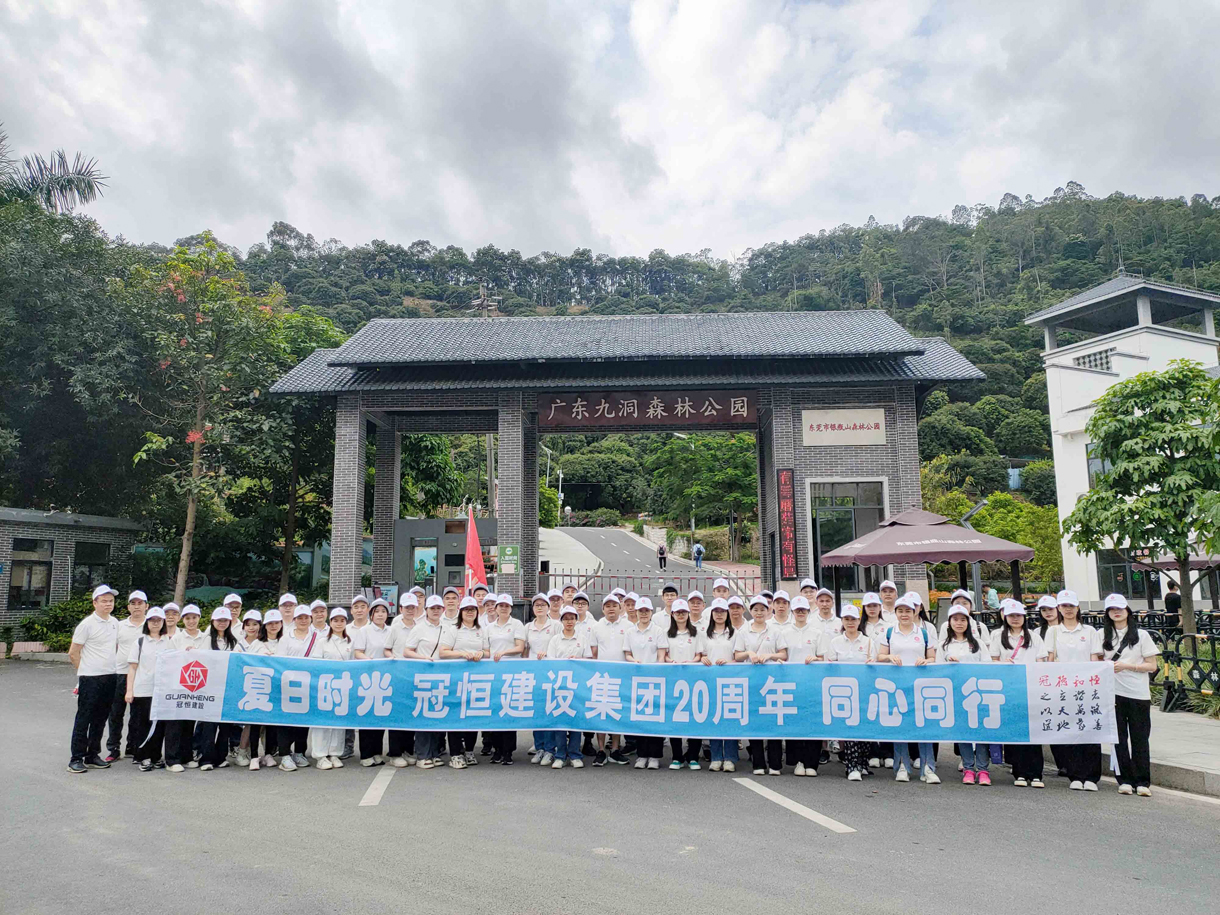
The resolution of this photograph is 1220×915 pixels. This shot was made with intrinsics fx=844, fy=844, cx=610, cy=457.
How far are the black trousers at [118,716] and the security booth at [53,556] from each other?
13488 mm

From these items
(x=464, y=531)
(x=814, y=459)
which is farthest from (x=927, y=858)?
(x=464, y=531)

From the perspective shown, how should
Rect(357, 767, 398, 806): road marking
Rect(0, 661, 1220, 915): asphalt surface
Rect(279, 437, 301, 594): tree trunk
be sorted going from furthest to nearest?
Rect(279, 437, 301, 594): tree trunk
Rect(357, 767, 398, 806): road marking
Rect(0, 661, 1220, 915): asphalt surface

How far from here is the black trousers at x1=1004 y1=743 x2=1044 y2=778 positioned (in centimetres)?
751

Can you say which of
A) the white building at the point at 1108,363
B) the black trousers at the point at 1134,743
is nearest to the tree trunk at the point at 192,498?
the black trousers at the point at 1134,743

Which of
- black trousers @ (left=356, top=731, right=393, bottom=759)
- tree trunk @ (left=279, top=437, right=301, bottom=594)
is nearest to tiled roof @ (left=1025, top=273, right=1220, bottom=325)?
tree trunk @ (left=279, top=437, right=301, bottom=594)

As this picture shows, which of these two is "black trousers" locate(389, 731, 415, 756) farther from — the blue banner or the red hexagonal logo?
the red hexagonal logo

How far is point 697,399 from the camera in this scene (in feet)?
67.7

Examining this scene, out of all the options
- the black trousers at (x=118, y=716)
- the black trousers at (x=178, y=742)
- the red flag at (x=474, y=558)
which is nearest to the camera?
the black trousers at (x=178, y=742)

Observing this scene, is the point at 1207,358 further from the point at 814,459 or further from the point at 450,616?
the point at 450,616

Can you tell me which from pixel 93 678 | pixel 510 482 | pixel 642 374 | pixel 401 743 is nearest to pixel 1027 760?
pixel 401 743

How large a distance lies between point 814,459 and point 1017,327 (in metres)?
56.0

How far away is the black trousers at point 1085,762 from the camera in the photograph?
7457 mm

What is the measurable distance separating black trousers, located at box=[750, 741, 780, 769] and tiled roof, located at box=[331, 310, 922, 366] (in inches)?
494

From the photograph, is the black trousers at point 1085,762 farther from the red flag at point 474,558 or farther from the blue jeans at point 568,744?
the red flag at point 474,558
